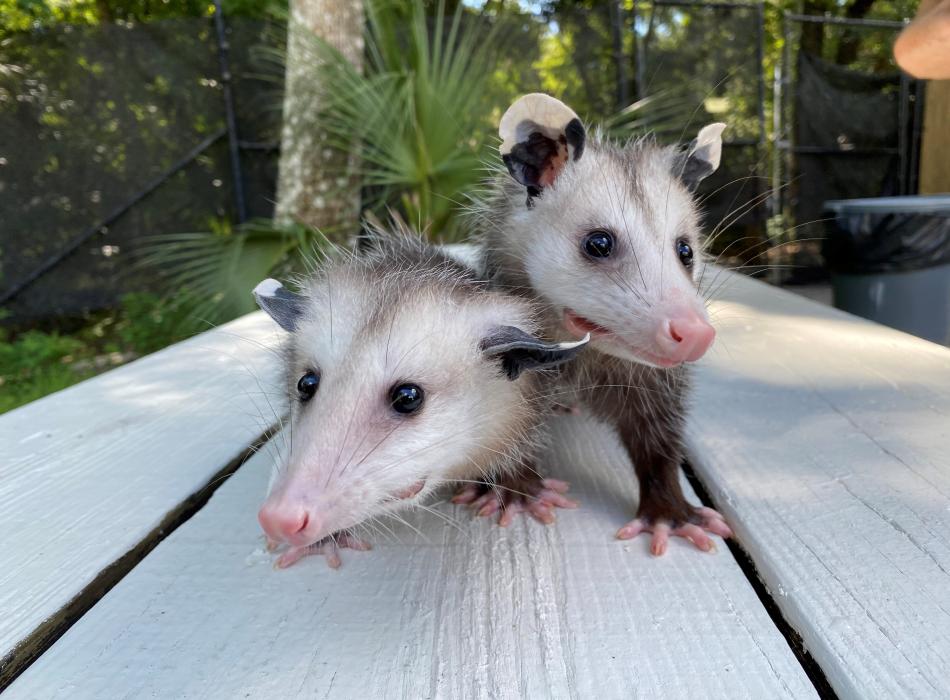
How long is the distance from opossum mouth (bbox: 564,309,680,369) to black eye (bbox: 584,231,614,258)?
3.9 inches

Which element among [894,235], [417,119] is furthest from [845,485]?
[417,119]

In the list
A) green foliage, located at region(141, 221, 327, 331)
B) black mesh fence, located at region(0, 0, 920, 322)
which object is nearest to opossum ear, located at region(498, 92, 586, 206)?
green foliage, located at region(141, 221, 327, 331)

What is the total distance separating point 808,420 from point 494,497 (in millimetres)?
555

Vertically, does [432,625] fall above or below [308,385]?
below

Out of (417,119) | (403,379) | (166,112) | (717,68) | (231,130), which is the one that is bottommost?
(403,379)

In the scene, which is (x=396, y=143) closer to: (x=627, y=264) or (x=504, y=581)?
(x=627, y=264)

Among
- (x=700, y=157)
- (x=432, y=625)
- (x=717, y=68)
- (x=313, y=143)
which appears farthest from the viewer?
(x=717, y=68)

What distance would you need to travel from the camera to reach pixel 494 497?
0.93 m

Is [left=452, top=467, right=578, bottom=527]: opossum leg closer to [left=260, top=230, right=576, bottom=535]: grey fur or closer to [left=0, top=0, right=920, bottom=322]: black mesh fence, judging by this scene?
[left=260, top=230, right=576, bottom=535]: grey fur

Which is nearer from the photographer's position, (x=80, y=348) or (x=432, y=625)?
(x=432, y=625)

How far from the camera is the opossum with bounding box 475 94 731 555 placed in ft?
2.91

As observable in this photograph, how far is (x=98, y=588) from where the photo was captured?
0.73m

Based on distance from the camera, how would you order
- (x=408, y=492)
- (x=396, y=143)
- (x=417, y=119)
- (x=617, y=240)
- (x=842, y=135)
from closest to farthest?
(x=408, y=492) → (x=617, y=240) → (x=396, y=143) → (x=417, y=119) → (x=842, y=135)

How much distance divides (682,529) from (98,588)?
0.67 meters
